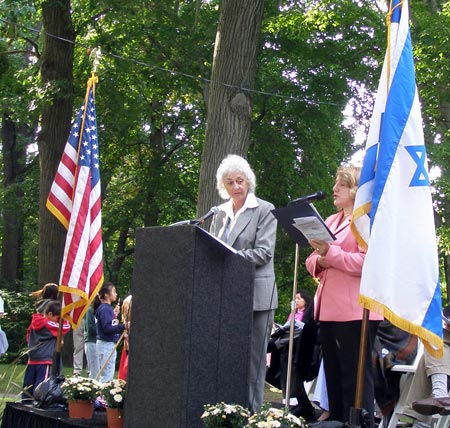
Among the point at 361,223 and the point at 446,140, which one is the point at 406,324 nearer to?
the point at 361,223

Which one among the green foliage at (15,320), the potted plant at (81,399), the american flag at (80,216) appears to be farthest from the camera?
the green foliage at (15,320)

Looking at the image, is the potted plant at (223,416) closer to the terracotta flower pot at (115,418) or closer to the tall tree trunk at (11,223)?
the terracotta flower pot at (115,418)

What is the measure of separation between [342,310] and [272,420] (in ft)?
3.22

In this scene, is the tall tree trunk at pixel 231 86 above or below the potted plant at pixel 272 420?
above

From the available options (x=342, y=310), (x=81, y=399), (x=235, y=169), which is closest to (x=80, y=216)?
(x=81, y=399)

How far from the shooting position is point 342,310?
206 inches

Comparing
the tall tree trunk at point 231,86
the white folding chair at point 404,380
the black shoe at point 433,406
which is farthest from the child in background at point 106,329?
the black shoe at point 433,406

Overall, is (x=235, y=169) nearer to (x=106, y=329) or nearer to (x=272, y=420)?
(x=272, y=420)

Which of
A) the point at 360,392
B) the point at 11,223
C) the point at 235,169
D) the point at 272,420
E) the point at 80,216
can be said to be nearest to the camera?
the point at 272,420

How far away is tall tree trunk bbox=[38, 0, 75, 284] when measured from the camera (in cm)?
1553

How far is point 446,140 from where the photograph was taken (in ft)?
62.2

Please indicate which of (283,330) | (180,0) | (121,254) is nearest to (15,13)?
(180,0)

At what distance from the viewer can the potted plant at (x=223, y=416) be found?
4.63m

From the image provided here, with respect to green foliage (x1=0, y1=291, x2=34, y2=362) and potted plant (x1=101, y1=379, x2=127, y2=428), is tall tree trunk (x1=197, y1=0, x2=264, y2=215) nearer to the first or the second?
potted plant (x1=101, y1=379, x2=127, y2=428)
